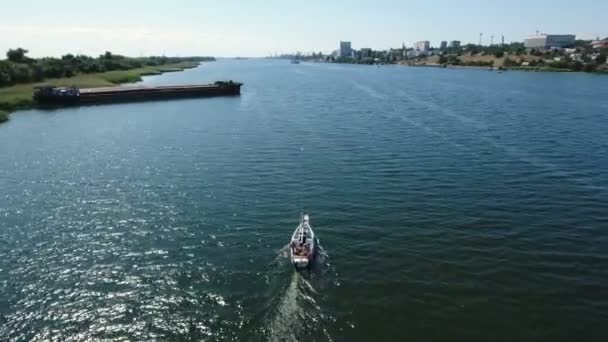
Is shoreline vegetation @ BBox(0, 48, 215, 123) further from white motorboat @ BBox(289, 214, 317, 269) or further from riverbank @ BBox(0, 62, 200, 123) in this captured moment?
white motorboat @ BBox(289, 214, 317, 269)

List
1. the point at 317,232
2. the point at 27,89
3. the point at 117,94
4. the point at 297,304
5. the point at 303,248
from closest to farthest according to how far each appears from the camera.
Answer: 1. the point at 297,304
2. the point at 303,248
3. the point at 317,232
4. the point at 27,89
5. the point at 117,94

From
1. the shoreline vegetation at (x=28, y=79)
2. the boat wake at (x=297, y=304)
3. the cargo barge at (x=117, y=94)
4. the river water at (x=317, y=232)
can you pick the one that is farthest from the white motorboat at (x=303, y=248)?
the cargo barge at (x=117, y=94)

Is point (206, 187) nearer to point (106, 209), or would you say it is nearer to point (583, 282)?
point (106, 209)

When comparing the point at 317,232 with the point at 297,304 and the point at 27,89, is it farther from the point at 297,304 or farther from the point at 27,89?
the point at 27,89

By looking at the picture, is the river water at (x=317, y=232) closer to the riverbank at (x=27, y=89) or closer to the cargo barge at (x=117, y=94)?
the riverbank at (x=27, y=89)

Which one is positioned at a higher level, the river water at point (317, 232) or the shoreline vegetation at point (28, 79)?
the shoreline vegetation at point (28, 79)

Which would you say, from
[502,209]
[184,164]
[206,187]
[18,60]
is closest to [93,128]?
[184,164]

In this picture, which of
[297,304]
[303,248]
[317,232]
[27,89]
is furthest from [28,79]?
[297,304]
